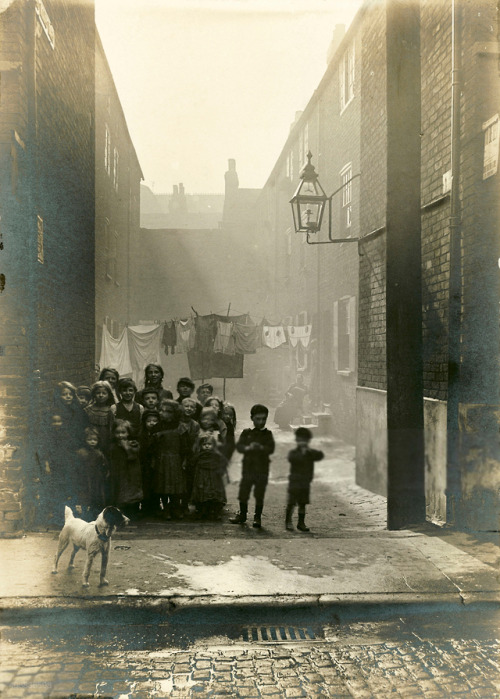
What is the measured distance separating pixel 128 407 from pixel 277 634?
3.17 m

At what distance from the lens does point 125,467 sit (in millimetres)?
5895

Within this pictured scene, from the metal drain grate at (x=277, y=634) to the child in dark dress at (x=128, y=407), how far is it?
2797mm

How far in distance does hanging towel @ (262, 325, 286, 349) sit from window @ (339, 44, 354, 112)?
588cm

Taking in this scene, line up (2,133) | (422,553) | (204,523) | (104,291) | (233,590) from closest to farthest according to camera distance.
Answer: (233,590)
(422,553)
(2,133)
(204,523)
(104,291)

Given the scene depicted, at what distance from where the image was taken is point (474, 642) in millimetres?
3580

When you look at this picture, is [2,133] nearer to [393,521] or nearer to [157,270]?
[393,521]

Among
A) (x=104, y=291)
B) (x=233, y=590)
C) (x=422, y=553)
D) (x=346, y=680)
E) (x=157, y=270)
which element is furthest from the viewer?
(x=157, y=270)

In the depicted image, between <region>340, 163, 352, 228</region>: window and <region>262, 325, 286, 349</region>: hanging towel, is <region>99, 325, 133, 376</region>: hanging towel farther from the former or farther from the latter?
<region>340, 163, 352, 228</region>: window

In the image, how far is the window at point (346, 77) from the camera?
1347cm

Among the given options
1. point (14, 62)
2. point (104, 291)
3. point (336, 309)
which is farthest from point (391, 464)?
point (104, 291)

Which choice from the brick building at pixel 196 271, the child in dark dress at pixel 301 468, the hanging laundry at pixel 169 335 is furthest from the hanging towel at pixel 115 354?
the brick building at pixel 196 271

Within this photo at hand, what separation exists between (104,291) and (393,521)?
13.8 metres

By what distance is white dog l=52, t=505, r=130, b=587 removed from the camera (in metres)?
4.05

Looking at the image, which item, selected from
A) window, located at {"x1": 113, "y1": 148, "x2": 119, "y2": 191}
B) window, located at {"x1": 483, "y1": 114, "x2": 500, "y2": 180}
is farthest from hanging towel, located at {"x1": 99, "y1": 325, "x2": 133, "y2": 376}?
window, located at {"x1": 483, "y1": 114, "x2": 500, "y2": 180}
